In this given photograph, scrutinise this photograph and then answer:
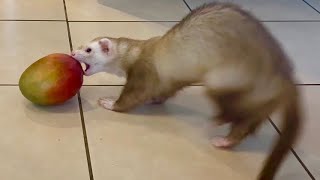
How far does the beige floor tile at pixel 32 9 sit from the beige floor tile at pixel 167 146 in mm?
474

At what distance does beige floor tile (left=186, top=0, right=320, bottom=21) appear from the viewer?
1.98m

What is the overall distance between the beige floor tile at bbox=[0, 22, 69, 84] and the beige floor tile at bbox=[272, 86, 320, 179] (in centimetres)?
57

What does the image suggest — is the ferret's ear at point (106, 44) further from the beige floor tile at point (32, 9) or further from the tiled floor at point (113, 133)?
the beige floor tile at point (32, 9)

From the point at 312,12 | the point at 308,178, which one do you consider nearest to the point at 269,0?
the point at 312,12

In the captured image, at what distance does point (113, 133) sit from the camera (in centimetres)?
126

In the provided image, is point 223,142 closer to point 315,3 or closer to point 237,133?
point 237,133

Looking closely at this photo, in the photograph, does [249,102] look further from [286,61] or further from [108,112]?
[108,112]

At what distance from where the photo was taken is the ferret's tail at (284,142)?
1042 millimetres

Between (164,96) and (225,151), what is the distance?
0.57 feet

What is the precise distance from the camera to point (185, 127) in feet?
4.30

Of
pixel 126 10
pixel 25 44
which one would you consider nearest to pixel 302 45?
pixel 126 10

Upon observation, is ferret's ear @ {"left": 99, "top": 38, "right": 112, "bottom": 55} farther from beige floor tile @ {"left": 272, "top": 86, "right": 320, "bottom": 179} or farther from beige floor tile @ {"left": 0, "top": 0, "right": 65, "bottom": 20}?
beige floor tile @ {"left": 0, "top": 0, "right": 65, "bottom": 20}

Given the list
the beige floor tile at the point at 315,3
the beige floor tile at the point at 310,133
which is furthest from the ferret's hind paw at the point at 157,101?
the beige floor tile at the point at 315,3

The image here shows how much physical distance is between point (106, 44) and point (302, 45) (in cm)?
64
